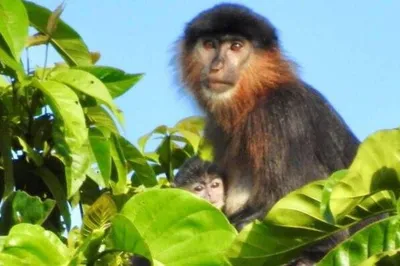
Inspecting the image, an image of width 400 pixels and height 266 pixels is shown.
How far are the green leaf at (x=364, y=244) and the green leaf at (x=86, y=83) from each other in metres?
2.01

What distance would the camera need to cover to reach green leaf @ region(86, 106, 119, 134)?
5211 millimetres

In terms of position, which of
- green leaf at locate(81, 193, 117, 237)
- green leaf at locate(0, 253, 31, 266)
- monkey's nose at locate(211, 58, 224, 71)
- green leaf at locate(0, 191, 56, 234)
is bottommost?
green leaf at locate(0, 191, 56, 234)

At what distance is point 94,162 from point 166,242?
1831 mm

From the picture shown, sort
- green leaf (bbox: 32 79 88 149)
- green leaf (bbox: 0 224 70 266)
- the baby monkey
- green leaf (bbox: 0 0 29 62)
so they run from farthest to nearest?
the baby monkey
green leaf (bbox: 32 79 88 149)
green leaf (bbox: 0 0 29 62)
green leaf (bbox: 0 224 70 266)

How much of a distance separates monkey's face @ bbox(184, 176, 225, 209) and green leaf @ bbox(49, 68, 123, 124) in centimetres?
176

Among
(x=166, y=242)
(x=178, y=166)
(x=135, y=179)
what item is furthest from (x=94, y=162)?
(x=166, y=242)

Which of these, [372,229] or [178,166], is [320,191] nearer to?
[372,229]

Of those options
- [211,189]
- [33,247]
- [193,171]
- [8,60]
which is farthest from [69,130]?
[211,189]

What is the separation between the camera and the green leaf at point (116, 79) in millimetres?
4980

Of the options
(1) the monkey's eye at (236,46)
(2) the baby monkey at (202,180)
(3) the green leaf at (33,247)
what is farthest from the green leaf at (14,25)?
(1) the monkey's eye at (236,46)

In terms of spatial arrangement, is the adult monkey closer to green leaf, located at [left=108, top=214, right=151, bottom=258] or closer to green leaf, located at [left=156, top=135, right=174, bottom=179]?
green leaf, located at [left=156, top=135, right=174, bottom=179]

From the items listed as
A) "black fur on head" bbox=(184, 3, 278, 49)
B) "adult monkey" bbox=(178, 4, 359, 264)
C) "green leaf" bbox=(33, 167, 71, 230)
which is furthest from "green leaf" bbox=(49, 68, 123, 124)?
"black fur on head" bbox=(184, 3, 278, 49)

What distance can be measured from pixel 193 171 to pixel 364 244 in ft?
12.0

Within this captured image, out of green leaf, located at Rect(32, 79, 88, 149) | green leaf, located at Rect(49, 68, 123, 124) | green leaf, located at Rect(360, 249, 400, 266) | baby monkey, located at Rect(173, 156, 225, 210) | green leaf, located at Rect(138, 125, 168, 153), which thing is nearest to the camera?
green leaf, located at Rect(360, 249, 400, 266)
